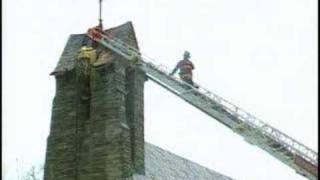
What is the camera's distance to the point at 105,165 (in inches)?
950

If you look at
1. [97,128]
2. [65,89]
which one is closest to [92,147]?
[97,128]

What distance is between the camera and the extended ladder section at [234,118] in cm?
2047

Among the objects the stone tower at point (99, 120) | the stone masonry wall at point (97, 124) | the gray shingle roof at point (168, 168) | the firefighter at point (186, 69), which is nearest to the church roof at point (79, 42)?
the stone tower at point (99, 120)

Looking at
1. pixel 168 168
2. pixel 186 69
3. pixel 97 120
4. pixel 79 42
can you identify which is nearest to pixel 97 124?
pixel 97 120

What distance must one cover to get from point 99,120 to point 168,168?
14.1 feet

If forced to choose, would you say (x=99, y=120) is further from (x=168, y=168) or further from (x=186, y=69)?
(x=168, y=168)

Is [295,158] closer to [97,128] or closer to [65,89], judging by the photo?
[97,128]

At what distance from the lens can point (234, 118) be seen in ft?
74.7

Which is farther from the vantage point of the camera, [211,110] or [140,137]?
[140,137]

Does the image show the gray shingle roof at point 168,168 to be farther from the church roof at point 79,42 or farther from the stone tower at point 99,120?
the church roof at point 79,42

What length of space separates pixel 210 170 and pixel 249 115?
11.7 m

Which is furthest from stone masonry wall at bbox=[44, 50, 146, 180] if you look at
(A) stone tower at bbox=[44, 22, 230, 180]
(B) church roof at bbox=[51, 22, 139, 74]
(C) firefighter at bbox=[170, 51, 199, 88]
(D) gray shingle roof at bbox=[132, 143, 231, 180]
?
(C) firefighter at bbox=[170, 51, 199, 88]

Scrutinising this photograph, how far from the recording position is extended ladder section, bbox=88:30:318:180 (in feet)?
67.2

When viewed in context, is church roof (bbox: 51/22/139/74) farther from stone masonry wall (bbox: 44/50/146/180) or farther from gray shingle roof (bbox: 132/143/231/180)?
gray shingle roof (bbox: 132/143/231/180)
